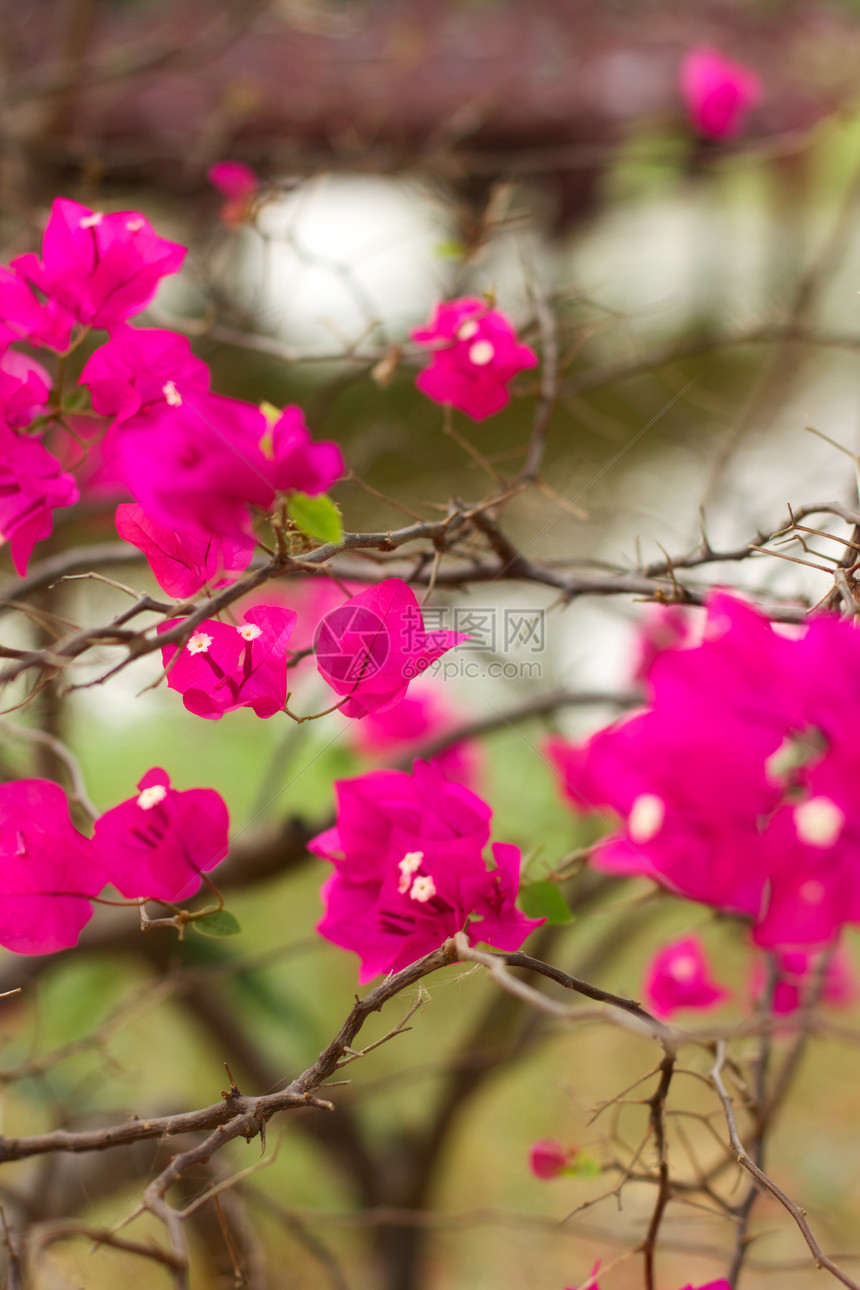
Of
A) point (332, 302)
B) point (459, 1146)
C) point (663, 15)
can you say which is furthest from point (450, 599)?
point (663, 15)

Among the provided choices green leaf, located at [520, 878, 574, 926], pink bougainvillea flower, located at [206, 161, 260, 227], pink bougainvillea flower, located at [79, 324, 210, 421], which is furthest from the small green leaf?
pink bougainvillea flower, located at [206, 161, 260, 227]

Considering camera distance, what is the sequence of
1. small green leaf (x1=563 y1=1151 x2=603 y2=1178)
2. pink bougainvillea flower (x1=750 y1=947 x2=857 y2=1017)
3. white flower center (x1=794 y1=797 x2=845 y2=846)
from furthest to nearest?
pink bougainvillea flower (x1=750 y1=947 x2=857 y2=1017)
small green leaf (x1=563 y1=1151 x2=603 y2=1178)
white flower center (x1=794 y1=797 x2=845 y2=846)

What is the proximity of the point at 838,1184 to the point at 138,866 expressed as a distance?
1.25 metres

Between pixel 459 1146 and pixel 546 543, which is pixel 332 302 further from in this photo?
pixel 459 1146

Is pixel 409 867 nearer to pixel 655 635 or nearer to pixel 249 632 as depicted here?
pixel 249 632

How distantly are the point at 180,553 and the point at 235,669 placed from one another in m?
0.04

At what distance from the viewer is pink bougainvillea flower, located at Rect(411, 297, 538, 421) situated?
0.42 metres

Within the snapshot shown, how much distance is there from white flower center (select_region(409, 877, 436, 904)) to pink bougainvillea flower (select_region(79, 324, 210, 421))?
0.58 feet

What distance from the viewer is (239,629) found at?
0.31m

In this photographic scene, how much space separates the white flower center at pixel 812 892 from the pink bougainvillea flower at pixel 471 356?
0.91 feet

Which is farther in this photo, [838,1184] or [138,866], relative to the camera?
[838,1184]

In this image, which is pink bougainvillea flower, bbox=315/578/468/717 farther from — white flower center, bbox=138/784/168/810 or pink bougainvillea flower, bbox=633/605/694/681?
pink bougainvillea flower, bbox=633/605/694/681

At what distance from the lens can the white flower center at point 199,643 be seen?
0.29 meters

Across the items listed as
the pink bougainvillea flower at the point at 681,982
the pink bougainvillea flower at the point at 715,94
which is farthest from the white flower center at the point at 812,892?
the pink bougainvillea flower at the point at 715,94
